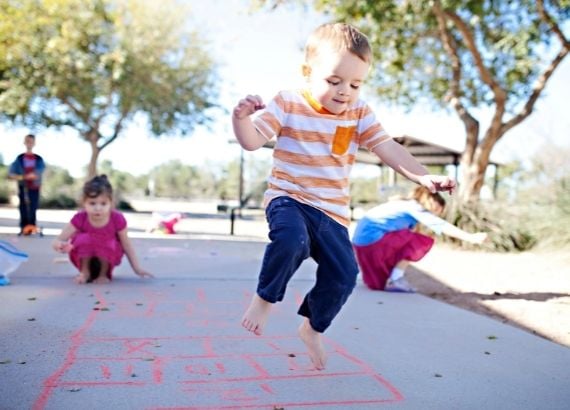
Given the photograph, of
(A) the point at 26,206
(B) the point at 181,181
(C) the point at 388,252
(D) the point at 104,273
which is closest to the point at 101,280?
(D) the point at 104,273

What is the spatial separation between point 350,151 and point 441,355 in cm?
117

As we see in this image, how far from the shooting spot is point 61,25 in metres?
20.2

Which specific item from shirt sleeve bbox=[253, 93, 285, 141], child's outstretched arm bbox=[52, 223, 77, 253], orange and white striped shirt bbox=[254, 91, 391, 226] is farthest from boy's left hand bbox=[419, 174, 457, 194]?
child's outstretched arm bbox=[52, 223, 77, 253]

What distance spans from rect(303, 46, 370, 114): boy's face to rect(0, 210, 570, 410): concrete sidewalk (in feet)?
3.97

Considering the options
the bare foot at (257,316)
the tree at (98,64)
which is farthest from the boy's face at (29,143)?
the tree at (98,64)

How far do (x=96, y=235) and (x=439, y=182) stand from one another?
322 cm

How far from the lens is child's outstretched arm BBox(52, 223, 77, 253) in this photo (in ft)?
14.0

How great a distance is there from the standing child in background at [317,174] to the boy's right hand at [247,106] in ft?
0.29

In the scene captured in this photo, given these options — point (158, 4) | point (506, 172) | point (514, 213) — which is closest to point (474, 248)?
point (514, 213)

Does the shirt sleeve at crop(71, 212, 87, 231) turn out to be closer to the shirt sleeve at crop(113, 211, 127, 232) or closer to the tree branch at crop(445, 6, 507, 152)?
the shirt sleeve at crop(113, 211, 127, 232)

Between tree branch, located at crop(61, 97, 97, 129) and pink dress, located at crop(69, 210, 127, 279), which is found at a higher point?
tree branch, located at crop(61, 97, 97, 129)

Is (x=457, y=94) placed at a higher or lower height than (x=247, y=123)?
higher

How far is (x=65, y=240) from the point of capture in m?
4.68

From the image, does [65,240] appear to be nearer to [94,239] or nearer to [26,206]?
[94,239]
